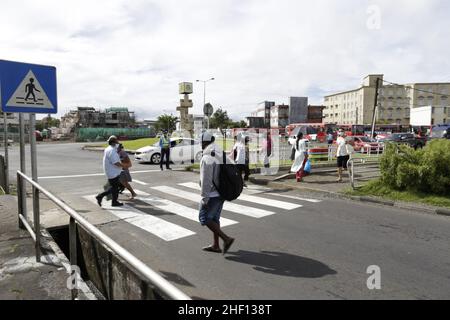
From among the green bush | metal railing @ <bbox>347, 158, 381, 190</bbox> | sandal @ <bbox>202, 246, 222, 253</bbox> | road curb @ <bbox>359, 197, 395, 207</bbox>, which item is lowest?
sandal @ <bbox>202, 246, 222, 253</bbox>

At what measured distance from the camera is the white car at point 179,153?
18141 mm

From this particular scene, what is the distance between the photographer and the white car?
59.5 feet

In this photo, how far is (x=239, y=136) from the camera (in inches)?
427

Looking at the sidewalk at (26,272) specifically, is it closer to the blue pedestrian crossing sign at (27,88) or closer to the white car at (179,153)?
the blue pedestrian crossing sign at (27,88)

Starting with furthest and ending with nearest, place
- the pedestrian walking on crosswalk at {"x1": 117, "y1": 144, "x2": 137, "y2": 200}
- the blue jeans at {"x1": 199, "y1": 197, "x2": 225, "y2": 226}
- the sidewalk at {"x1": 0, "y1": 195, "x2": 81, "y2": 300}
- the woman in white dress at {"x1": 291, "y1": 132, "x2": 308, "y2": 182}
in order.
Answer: the woman in white dress at {"x1": 291, "y1": 132, "x2": 308, "y2": 182} → the pedestrian walking on crosswalk at {"x1": 117, "y1": 144, "x2": 137, "y2": 200} → the blue jeans at {"x1": 199, "y1": 197, "x2": 225, "y2": 226} → the sidewalk at {"x1": 0, "y1": 195, "x2": 81, "y2": 300}

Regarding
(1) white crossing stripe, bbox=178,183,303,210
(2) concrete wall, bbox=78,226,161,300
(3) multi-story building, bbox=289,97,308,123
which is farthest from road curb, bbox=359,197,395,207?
(3) multi-story building, bbox=289,97,308,123

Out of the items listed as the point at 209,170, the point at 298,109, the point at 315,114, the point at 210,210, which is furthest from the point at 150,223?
the point at 315,114

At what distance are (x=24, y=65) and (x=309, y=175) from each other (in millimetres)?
10260

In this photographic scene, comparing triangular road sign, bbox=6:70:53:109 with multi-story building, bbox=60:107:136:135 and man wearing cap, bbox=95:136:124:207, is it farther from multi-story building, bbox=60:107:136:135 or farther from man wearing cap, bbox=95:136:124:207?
multi-story building, bbox=60:107:136:135

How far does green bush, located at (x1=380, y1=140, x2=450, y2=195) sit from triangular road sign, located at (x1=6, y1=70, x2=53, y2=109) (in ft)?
28.4

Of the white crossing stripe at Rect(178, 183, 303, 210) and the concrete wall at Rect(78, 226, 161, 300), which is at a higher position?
the concrete wall at Rect(78, 226, 161, 300)

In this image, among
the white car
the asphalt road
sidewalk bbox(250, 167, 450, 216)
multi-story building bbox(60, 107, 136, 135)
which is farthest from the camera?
multi-story building bbox(60, 107, 136, 135)
